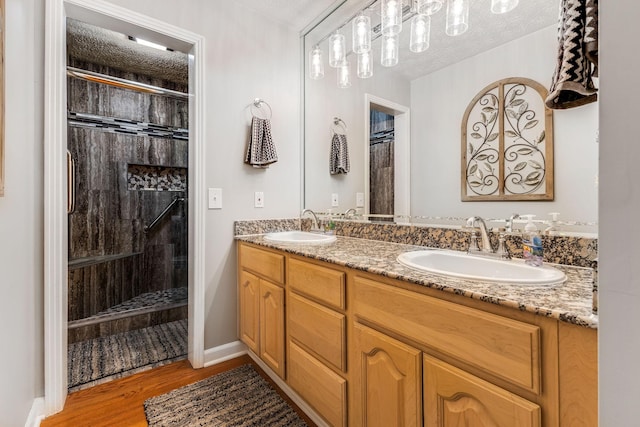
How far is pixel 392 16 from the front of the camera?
161cm

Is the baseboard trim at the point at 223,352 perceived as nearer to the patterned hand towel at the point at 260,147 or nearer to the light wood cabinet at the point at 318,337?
the light wood cabinet at the point at 318,337

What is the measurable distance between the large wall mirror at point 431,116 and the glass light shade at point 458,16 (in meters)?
0.02

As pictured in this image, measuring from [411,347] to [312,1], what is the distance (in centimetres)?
218

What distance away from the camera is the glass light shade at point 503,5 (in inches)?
46.6

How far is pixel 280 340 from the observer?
1.53 metres

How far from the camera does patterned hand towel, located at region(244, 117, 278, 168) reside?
79.0 inches

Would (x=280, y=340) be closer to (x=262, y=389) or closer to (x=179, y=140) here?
(x=262, y=389)

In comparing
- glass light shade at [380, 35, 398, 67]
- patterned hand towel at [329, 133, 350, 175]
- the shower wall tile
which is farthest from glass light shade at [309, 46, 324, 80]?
the shower wall tile

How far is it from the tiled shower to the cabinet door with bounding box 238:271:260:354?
1.11m

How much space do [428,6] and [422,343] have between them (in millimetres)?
1521

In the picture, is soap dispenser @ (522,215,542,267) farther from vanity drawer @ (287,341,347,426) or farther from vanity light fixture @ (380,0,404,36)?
vanity light fixture @ (380,0,404,36)

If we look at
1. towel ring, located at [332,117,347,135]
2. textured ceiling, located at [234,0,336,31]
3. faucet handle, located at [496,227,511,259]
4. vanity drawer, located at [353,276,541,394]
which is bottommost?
vanity drawer, located at [353,276,541,394]

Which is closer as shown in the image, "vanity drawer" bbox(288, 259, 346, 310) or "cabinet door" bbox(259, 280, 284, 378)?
"vanity drawer" bbox(288, 259, 346, 310)

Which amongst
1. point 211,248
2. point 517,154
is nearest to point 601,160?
point 517,154
